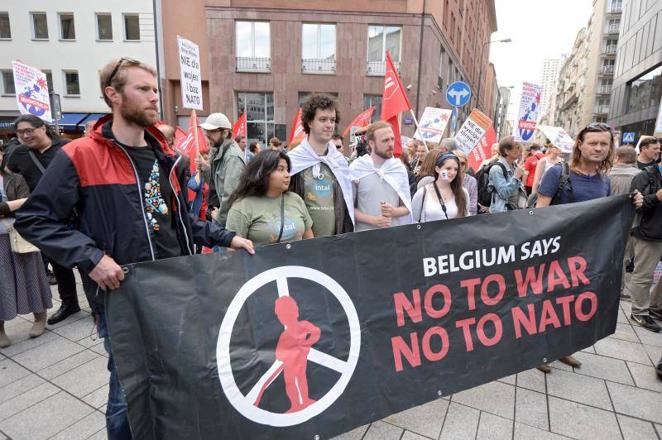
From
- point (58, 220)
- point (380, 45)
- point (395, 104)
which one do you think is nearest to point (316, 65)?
point (380, 45)

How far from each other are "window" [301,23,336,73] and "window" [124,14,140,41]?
A: 10063 millimetres

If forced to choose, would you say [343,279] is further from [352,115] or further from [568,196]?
[352,115]

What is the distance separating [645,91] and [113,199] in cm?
3882

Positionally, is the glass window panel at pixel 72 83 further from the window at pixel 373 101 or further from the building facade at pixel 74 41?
the window at pixel 373 101

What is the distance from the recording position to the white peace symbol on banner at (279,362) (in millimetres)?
1897

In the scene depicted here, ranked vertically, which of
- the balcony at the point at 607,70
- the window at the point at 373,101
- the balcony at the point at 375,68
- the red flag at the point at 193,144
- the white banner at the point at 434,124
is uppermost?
the balcony at the point at 607,70

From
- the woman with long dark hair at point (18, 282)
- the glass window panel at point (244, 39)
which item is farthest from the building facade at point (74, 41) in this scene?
the woman with long dark hair at point (18, 282)

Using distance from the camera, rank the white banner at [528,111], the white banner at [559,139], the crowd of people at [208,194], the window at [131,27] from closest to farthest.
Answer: the crowd of people at [208,194] → the white banner at [559,139] → the white banner at [528,111] → the window at [131,27]

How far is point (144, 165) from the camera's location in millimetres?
1977

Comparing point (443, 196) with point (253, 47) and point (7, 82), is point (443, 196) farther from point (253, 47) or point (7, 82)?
point (7, 82)

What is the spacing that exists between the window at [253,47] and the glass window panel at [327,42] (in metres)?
2.96

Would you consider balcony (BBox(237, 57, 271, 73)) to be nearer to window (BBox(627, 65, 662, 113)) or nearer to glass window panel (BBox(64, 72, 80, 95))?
glass window panel (BBox(64, 72, 80, 95))

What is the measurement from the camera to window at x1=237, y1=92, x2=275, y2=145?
73.7 feet

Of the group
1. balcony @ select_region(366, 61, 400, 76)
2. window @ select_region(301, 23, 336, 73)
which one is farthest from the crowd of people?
window @ select_region(301, 23, 336, 73)
